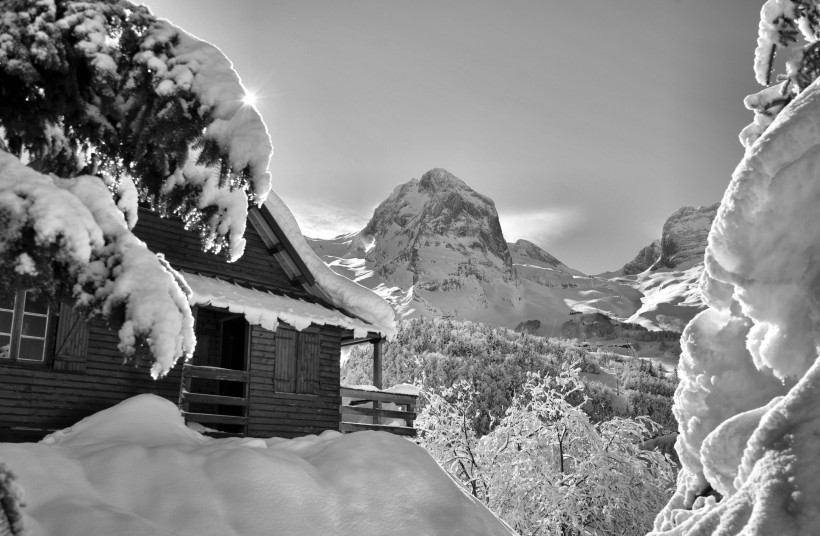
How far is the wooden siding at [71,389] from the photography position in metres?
10.0

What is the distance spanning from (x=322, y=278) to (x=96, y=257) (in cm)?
1197

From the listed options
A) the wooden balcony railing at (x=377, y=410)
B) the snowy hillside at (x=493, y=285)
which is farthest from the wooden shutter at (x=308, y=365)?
the snowy hillside at (x=493, y=285)

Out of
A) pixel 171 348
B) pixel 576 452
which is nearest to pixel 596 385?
pixel 576 452

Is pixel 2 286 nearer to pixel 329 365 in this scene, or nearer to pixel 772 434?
pixel 772 434

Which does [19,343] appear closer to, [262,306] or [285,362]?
[262,306]

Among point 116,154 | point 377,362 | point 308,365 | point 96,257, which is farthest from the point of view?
point 377,362

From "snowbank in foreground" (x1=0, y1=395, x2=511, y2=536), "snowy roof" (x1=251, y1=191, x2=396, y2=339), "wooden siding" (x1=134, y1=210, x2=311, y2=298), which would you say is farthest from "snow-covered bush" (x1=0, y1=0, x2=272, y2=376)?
"snowy roof" (x1=251, y1=191, x2=396, y2=339)

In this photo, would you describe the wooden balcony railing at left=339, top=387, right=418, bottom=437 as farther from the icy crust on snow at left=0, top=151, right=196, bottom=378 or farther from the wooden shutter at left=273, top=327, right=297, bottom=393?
the icy crust on snow at left=0, top=151, right=196, bottom=378

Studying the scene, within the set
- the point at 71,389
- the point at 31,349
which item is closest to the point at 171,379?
the point at 71,389

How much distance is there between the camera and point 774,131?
4.51 feet

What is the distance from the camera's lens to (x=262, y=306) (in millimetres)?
12227

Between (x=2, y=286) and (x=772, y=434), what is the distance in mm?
2755

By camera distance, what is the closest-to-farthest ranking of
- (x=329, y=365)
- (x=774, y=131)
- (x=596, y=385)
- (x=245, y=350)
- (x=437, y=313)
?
(x=774, y=131) → (x=245, y=350) → (x=329, y=365) → (x=596, y=385) → (x=437, y=313)

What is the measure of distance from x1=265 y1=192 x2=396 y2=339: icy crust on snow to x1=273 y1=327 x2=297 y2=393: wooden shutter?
4.73 feet
